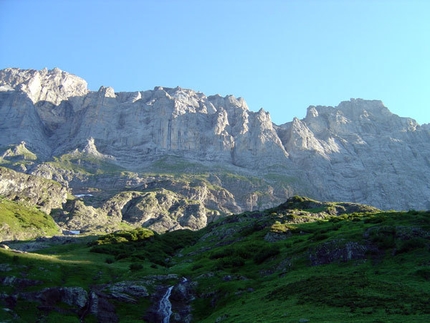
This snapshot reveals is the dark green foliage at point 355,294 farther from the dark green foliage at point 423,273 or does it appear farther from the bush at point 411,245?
the bush at point 411,245

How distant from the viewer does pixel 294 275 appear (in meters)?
60.8

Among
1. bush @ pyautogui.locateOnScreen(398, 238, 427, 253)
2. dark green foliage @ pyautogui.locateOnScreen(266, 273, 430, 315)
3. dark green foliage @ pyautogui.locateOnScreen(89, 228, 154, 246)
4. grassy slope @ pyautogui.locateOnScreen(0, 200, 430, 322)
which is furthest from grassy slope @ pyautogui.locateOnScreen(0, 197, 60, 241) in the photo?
bush @ pyautogui.locateOnScreen(398, 238, 427, 253)

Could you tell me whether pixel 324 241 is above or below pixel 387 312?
above

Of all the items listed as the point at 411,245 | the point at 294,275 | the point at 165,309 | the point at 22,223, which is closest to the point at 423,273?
the point at 411,245

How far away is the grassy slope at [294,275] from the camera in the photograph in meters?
42.5

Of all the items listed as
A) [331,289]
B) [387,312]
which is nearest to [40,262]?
[331,289]

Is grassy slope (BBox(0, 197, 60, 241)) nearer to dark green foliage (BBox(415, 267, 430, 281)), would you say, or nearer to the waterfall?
the waterfall

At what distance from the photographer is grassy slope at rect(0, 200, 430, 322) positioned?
42.5 m

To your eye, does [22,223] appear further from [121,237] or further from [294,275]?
[294,275]

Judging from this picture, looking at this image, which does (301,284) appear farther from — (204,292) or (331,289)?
(204,292)

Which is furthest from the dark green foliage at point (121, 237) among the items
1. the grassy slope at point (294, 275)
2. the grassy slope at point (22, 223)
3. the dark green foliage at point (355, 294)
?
the dark green foliage at point (355, 294)

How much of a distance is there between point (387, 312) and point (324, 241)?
3104cm

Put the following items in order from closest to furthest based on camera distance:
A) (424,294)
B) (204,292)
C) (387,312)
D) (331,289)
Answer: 1. (387,312)
2. (424,294)
3. (331,289)
4. (204,292)

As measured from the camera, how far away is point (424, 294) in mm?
43344
